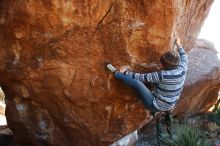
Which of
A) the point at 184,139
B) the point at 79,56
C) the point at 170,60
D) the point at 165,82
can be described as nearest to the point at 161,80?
the point at 165,82

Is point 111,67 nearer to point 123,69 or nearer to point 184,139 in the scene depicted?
point 123,69

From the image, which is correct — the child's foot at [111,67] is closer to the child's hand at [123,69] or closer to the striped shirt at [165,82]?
the child's hand at [123,69]

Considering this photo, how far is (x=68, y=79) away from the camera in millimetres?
9602

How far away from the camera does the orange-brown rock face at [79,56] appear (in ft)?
29.3

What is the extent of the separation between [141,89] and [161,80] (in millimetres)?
425

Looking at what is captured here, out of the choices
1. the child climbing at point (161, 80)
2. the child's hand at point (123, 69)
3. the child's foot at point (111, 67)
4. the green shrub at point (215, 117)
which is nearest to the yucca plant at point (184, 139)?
the child climbing at point (161, 80)

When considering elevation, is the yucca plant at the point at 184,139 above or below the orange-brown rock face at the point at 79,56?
below

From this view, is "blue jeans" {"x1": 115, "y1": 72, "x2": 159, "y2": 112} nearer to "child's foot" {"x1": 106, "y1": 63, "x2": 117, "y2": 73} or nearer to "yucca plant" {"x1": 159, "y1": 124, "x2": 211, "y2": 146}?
"child's foot" {"x1": 106, "y1": 63, "x2": 117, "y2": 73}

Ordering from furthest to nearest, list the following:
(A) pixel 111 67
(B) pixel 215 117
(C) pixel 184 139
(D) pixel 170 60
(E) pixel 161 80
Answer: (B) pixel 215 117 → (C) pixel 184 139 → (A) pixel 111 67 → (E) pixel 161 80 → (D) pixel 170 60

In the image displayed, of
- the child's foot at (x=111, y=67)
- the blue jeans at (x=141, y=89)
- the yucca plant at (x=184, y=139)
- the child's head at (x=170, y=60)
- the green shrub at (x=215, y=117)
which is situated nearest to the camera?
the child's head at (x=170, y=60)

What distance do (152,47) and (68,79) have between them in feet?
5.90

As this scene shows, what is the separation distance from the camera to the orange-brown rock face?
8.94 metres

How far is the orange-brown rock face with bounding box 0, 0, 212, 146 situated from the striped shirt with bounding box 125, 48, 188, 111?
44 cm

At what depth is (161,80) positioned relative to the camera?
352 inches
